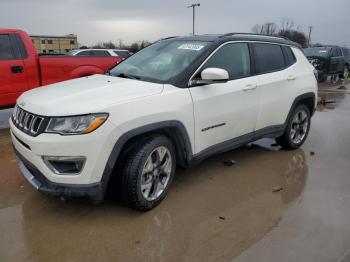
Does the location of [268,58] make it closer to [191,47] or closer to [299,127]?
[191,47]

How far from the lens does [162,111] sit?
11.4 feet

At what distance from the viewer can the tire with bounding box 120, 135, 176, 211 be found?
132 inches

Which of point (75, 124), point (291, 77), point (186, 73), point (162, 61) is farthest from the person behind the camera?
point (291, 77)

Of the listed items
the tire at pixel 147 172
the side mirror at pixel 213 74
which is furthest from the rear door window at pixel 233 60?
the tire at pixel 147 172

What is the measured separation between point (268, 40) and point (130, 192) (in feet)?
9.97

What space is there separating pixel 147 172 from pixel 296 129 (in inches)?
122

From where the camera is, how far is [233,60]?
14.5ft

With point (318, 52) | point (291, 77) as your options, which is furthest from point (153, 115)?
point (318, 52)

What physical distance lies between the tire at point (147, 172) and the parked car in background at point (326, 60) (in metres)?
13.7

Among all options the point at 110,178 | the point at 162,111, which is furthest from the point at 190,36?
the point at 110,178

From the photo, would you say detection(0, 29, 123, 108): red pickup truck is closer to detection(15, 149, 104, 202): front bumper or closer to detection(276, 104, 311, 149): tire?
detection(15, 149, 104, 202): front bumper

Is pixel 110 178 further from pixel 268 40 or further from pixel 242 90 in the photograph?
pixel 268 40

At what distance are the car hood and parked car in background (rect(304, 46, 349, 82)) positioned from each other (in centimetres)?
1369

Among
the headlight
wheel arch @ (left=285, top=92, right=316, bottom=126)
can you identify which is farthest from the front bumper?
wheel arch @ (left=285, top=92, right=316, bottom=126)
